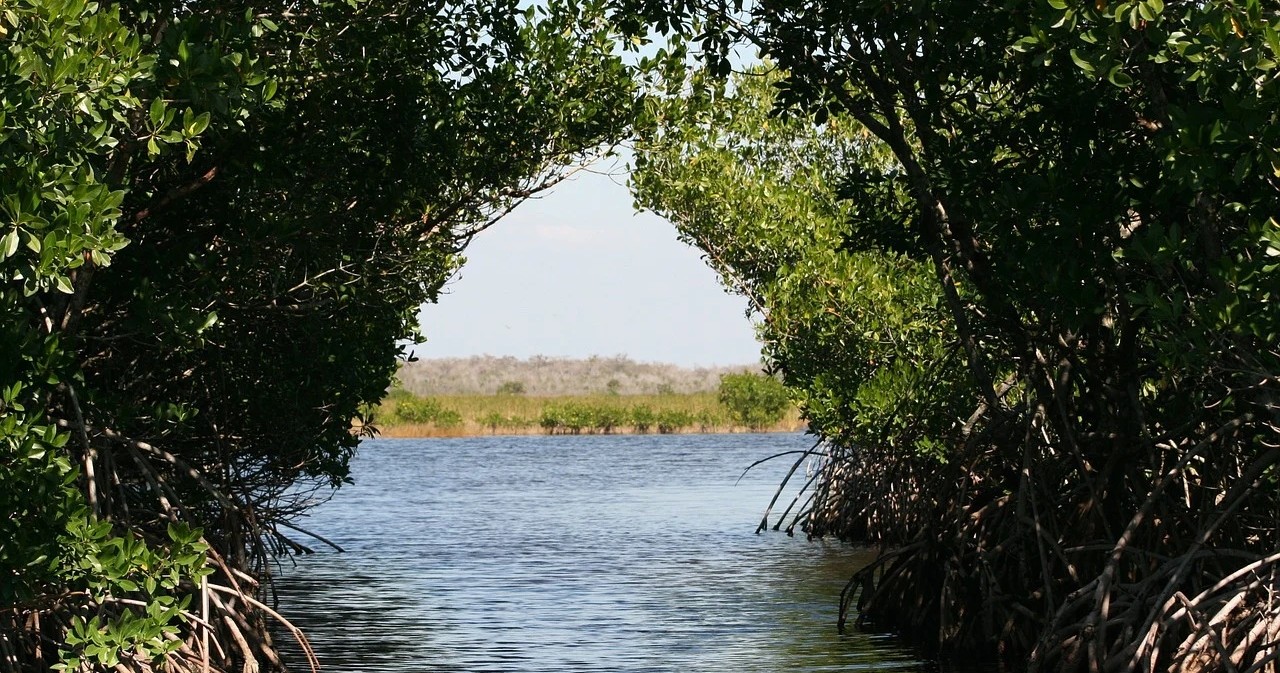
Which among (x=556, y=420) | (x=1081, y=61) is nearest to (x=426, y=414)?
(x=556, y=420)

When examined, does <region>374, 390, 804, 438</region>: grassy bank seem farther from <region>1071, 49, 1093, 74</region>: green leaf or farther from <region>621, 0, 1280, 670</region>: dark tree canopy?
<region>1071, 49, 1093, 74</region>: green leaf

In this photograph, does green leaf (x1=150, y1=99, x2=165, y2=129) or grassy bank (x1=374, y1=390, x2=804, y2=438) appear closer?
green leaf (x1=150, y1=99, x2=165, y2=129)

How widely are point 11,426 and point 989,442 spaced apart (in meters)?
7.30

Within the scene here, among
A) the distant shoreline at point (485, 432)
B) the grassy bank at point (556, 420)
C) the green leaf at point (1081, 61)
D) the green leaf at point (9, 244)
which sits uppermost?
→ the green leaf at point (1081, 61)

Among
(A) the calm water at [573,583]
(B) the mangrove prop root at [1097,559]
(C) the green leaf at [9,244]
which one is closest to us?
(C) the green leaf at [9,244]

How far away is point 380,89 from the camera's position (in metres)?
10.4

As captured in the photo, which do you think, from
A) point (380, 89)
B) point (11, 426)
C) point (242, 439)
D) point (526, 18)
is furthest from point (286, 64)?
point (11, 426)

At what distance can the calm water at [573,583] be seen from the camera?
39.2ft

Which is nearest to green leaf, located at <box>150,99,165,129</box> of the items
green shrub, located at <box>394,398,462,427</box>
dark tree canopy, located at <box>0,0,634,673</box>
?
dark tree canopy, located at <box>0,0,634,673</box>

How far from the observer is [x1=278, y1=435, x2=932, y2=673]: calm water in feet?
39.2

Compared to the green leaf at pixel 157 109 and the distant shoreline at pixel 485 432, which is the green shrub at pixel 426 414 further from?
the green leaf at pixel 157 109

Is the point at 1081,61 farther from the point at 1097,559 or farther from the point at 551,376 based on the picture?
the point at 551,376

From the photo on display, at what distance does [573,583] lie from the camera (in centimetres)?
1681

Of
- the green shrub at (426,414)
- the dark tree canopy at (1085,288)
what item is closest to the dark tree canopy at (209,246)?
the dark tree canopy at (1085,288)
